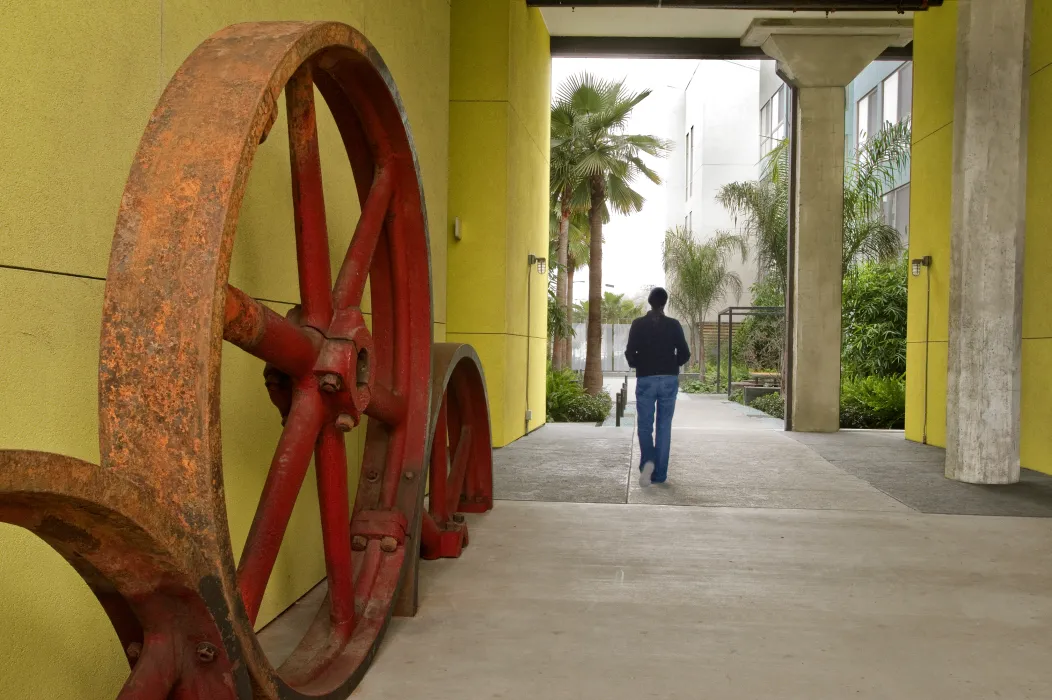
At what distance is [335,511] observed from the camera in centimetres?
299

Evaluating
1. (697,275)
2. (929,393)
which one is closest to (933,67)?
(929,393)

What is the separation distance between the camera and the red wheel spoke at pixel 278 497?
241 cm

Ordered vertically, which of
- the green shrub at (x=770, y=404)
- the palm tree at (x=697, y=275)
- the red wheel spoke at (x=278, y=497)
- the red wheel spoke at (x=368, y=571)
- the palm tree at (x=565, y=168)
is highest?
the palm tree at (x=565, y=168)

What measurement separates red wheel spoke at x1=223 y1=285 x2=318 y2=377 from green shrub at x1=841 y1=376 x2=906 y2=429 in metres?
13.6

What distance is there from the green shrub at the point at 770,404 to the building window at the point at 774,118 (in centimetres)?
1577

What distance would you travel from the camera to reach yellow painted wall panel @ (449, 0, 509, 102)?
34.3 ft

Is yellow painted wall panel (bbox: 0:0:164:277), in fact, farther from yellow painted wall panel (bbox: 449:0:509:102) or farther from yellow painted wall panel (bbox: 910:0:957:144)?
yellow painted wall panel (bbox: 910:0:957:144)

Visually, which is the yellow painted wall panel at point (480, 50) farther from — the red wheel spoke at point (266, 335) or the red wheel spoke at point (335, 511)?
the red wheel spoke at point (266, 335)

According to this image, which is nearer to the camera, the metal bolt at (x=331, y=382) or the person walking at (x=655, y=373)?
the metal bolt at (x=331, y=382)

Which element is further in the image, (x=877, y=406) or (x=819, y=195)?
(x=877, y=406)

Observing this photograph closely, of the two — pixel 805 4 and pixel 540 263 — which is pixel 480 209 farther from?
pixel 805 4

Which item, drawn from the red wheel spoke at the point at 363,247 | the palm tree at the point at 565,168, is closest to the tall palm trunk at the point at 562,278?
the palm tree at the point at 565,168

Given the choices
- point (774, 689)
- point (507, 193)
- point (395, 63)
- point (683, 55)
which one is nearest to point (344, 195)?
point (395, 63)

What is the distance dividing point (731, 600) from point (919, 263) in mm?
8936
